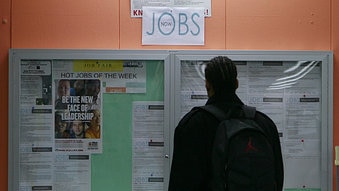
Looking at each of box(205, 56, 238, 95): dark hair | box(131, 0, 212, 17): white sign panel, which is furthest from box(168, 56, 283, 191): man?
box(131, 0, 212, 17): white sign panel

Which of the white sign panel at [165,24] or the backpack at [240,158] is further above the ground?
the white sign panel at [165,24]

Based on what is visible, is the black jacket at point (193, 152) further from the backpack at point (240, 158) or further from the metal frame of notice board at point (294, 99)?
the metal frame of notice board at point (294, 99)

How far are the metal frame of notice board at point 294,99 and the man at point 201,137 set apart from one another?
104 cm

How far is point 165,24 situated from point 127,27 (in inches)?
9.4

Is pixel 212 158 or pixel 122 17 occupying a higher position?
pixel 122 17

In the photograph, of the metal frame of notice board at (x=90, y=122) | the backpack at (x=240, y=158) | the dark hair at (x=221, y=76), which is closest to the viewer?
the backpack at (x=240, y=158)

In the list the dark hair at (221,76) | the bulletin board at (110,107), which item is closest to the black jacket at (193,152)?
the dark hair at (221,76)

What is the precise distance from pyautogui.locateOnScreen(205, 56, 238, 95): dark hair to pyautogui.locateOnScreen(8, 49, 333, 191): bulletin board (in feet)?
3.34

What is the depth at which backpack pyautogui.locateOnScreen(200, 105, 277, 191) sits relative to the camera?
1.73 m

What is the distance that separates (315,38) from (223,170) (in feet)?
5.20

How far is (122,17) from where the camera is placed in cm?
290

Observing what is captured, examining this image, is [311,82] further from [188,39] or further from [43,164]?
[43,164]

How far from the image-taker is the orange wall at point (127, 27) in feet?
9.48

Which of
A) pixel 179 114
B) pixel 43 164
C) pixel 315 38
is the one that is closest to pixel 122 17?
pixel 179 114
